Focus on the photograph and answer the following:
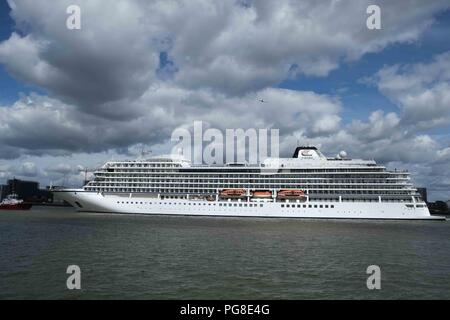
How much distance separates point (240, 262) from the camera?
26984mm

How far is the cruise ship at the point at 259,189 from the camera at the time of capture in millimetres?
79250

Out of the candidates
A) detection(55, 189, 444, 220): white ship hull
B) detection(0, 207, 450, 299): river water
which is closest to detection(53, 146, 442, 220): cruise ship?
detection(55, 189, 444, 220): white ship hull

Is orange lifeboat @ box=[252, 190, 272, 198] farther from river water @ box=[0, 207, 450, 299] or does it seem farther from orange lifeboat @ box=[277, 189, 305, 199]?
river water @ box=[0, 207, 450, 299]

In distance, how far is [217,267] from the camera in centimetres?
2505

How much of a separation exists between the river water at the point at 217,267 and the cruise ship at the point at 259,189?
1571 inches

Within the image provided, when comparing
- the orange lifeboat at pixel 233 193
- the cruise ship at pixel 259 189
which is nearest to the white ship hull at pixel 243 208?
the cruise ship at pixel 259 189

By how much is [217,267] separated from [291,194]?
59.2 m

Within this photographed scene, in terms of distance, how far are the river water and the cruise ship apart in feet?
131

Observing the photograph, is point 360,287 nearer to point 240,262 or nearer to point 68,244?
point 240,262

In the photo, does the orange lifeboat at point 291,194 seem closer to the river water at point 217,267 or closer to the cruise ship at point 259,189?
the cruise ship at point 259,189

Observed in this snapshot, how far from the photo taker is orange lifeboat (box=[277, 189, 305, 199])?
81.7 meters
